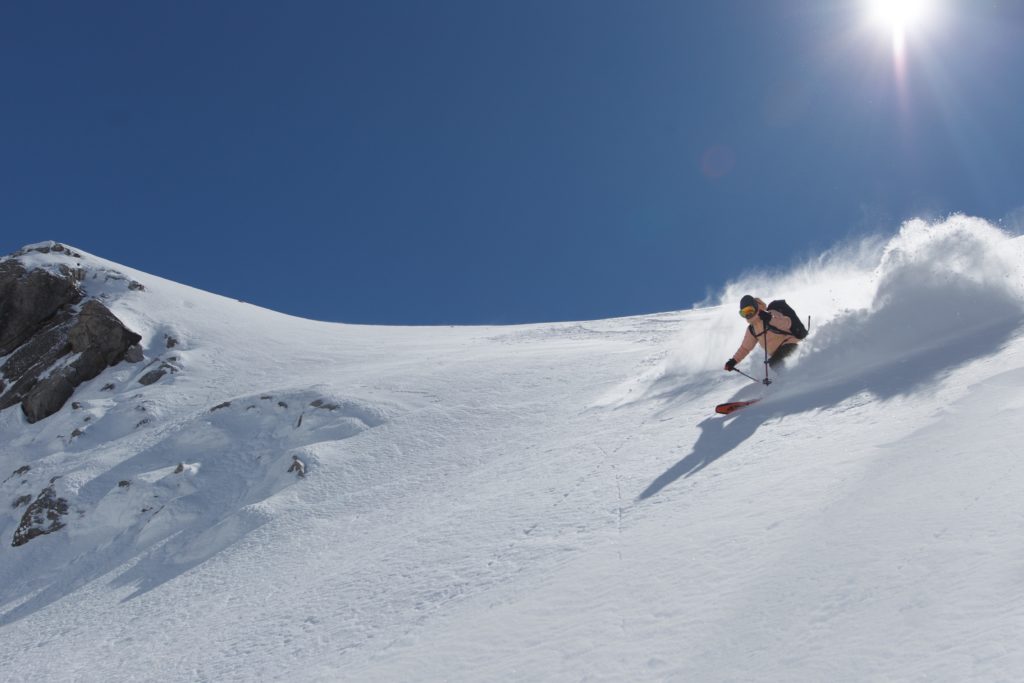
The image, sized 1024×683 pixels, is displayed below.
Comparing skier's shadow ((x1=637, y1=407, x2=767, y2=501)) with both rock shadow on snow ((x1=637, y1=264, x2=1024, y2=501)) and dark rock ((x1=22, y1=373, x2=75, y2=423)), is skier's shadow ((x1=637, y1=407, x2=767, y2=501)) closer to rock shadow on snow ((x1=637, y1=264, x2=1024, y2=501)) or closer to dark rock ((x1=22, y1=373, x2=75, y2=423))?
rock shadow on snow ((x1=637, y1=264, x2=1024, y2=501))

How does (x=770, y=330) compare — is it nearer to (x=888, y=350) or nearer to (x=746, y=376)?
(x=746, y=376)

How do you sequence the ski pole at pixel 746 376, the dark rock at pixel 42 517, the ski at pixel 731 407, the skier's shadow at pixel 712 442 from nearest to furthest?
the skier's shadow at pixel 712 442 < the ski at pixel 731 407 < the ski pole at pixel 746 376 < the dark rock at pixel 42 517

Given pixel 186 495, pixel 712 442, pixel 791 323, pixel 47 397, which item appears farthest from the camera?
pixel 47 397

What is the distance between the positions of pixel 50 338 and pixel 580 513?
27.1 metres

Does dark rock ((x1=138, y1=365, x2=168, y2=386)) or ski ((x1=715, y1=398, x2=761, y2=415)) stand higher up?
dark rock ((x1=138, y1=365, x2=168, y2=386))

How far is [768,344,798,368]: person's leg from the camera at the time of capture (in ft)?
38.7

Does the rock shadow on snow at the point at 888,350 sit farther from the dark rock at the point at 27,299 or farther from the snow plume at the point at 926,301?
the dark rock at the point at 27,299

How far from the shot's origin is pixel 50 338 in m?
26.6

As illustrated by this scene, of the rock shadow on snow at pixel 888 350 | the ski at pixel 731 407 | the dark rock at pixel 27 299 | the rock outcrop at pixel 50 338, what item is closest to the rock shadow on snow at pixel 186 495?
the rock outcrop at pixel 50 338

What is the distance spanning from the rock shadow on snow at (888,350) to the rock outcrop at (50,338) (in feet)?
75.6

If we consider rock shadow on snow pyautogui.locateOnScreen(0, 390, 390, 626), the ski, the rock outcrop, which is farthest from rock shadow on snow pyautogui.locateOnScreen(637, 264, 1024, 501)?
the rock outcrop

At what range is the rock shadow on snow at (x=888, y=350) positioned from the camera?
813 centimetres

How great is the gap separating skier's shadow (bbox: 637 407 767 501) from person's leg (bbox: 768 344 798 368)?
2.38m

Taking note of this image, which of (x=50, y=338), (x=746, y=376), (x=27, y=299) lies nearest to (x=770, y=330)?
(x=746, y=376)
